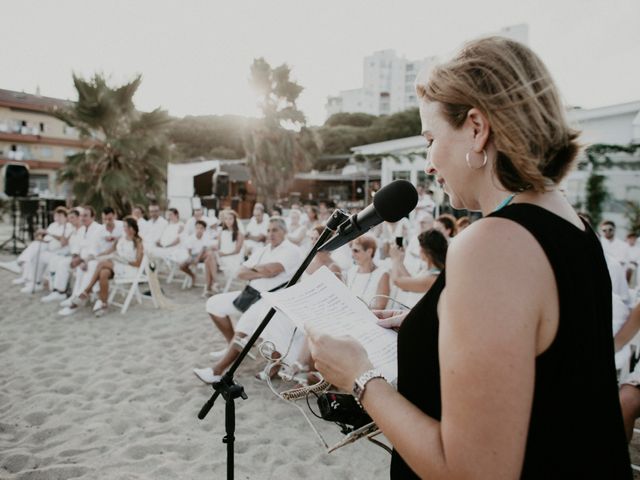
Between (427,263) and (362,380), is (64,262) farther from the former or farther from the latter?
(362,380)

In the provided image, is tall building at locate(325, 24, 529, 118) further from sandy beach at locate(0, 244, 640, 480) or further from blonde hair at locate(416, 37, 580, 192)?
blonde hair at locate(416, 37, 580, 192)

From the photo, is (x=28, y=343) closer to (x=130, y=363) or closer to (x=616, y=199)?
(x=130, y=363)

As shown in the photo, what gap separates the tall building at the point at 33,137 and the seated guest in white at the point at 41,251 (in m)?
28.5

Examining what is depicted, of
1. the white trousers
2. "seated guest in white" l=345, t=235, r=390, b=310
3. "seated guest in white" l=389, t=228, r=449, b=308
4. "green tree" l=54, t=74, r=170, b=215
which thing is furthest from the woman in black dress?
"green tree" l=54, t=74, r=170, b=215

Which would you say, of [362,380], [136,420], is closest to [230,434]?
[362,380]

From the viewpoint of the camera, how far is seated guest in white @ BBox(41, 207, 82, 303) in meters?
7.82

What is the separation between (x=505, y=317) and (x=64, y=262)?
893cm

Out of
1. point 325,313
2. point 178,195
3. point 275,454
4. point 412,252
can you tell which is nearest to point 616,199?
point 412,252

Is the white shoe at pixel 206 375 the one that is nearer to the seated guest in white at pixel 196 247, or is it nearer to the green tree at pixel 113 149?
the seated guest in white at pixel 196 247

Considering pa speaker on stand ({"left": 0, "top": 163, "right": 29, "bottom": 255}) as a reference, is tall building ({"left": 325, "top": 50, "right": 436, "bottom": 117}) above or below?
above

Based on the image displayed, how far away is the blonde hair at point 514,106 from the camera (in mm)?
809

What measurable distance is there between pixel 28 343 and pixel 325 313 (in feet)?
18.7

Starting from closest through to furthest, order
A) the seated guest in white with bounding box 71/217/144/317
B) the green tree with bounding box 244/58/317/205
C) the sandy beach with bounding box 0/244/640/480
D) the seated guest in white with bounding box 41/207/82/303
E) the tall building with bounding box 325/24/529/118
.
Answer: the sandy beach with bounding box 0/244/640/480, the seated guest in white with bounding box 71/217/144/317, the seated guest in white with bounding box 41/207/82/303, the green tree with bounding box 244/58/317/205, the tall building with bounding box 325/24/529/118

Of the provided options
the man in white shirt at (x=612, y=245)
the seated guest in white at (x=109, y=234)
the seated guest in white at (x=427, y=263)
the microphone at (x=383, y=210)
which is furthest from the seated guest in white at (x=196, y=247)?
the man in white shirt at (x=612, y=245)
